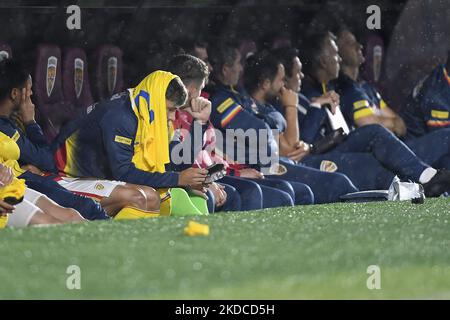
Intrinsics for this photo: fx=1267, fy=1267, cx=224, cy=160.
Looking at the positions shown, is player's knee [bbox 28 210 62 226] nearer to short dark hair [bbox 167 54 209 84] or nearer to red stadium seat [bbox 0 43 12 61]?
short dark hair [bbox 167 54 209 84]

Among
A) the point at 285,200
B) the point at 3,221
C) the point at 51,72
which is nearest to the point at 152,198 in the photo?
the point at 3,221

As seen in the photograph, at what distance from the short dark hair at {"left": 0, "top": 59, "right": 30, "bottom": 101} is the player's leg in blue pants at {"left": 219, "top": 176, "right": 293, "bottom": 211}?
5.23 ft

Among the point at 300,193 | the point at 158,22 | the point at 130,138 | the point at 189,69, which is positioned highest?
the point at 158,22

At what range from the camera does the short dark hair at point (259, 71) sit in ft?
29.3

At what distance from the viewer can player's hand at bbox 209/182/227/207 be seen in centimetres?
773

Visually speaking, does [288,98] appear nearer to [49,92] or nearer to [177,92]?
[49,92]

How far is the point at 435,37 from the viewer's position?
38.0ft

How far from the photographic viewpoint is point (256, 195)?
8.05m

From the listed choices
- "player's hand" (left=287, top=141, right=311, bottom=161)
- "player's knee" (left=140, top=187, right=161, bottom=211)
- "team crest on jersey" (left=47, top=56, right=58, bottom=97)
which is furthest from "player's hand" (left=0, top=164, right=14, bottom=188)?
"player's hand" (left=287, top=141, right=311, bottom=161)

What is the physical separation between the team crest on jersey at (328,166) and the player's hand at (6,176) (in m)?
3.16

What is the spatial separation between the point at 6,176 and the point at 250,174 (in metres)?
2.40
